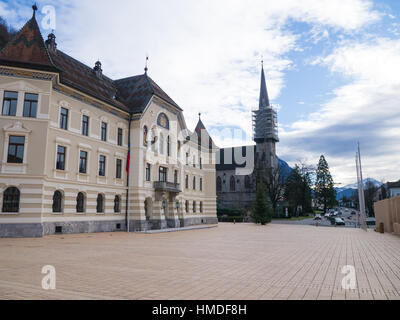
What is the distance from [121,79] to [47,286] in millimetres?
33415

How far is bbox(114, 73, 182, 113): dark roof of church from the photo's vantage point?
31.9m

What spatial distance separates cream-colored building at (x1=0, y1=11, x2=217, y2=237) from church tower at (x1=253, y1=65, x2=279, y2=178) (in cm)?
5146

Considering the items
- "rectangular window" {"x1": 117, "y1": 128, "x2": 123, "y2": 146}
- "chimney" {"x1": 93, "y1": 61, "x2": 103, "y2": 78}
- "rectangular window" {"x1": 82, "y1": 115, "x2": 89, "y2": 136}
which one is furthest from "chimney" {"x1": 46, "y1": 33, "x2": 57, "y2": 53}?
"rectangular window" {"x1": 117, "y1": 128, "x2": 123, "y2": 146}

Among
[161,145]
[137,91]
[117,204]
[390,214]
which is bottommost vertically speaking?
[390,214]

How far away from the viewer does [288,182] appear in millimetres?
73938

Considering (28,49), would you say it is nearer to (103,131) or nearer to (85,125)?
(85,125)

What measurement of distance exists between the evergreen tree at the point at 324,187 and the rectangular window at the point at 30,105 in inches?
3669

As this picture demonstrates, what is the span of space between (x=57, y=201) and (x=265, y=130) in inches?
2981

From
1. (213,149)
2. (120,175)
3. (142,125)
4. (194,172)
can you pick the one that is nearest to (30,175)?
(120,175)

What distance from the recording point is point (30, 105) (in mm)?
21781

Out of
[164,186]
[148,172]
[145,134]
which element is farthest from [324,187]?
[145,134]

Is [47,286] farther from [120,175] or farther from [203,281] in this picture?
[120,175]

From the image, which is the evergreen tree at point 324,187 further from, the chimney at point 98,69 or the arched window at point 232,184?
the chimney at point 98,69

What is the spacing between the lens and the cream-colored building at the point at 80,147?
20859 mm
